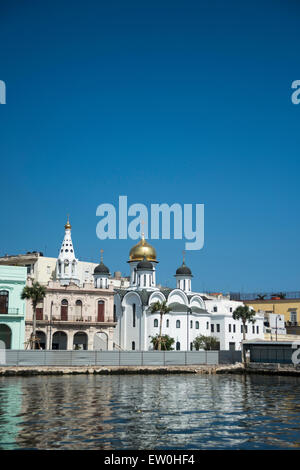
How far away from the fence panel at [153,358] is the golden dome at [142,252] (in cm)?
2298

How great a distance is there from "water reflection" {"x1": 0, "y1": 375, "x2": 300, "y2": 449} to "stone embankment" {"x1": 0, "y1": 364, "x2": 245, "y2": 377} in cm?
827

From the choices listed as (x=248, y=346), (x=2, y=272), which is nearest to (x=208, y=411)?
(x=2, y=272)

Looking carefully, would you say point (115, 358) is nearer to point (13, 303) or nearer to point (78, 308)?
point (13, 303)

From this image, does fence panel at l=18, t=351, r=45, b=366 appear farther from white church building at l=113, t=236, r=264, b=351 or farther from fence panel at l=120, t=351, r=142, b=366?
white church building at l=113, t=236, r=264, b=351

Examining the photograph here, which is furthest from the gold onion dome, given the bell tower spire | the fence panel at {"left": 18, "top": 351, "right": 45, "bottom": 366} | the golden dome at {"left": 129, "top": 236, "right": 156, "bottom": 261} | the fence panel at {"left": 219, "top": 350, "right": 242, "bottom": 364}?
the fence panel at {"left": 18, "top": 351, "right": 45, "bottom": 366}

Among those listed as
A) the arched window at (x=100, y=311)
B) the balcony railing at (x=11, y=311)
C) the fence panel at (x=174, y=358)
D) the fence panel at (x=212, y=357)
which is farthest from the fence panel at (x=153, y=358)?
the balcony railing at (x=11, y=311)

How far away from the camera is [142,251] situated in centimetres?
8106

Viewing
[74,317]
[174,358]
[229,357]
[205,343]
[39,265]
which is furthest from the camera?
[39,265]

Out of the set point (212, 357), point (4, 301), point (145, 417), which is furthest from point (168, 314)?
point (145, 417)

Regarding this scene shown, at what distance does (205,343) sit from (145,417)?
48.2 meters

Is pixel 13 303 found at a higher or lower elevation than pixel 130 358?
higher

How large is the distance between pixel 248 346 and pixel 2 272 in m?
28.7

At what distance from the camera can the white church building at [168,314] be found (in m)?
73.4

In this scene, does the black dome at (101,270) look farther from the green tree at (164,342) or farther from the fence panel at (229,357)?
the fence panel at (229,357)
